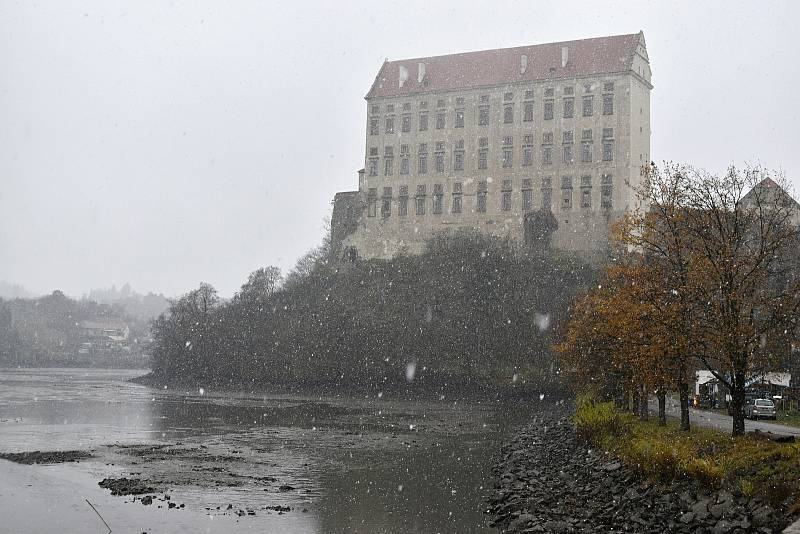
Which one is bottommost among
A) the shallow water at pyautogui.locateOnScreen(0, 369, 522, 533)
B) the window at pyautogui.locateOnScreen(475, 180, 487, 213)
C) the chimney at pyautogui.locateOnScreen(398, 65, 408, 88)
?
the shallow water at pyautogui.locateOnScreen(0, 369, 522, 533)

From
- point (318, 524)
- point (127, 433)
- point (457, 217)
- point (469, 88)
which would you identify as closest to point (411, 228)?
point (457, 217)

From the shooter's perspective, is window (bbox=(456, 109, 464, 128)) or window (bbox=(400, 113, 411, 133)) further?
window (bbox=(400, 113, 411, 133))

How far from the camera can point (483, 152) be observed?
73.0 m

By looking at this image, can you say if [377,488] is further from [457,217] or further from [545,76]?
[545,76]

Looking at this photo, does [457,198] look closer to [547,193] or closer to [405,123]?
[547,193]

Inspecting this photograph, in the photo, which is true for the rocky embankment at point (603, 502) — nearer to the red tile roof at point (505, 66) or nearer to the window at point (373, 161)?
the red tile roof at point (505, 66)

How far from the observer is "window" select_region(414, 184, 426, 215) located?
7492 centimetres

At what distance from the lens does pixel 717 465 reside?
17.2 m

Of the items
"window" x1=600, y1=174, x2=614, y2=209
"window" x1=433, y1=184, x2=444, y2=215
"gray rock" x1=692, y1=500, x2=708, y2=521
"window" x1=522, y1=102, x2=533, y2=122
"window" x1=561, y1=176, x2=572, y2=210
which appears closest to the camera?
"gray rock" x1=692, y1=500, x2=708, y2=521

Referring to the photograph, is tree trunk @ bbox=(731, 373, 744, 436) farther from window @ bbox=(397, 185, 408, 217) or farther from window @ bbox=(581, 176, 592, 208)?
window @ bbox=(397, 185, 408, 217)

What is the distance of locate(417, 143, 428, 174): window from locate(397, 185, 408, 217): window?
2.05 m

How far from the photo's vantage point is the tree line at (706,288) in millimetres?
21141

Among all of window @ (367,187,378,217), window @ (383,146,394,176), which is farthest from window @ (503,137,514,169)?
window @ (367,187,378,217)

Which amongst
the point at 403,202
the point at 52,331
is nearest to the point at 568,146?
the point at 403,202
